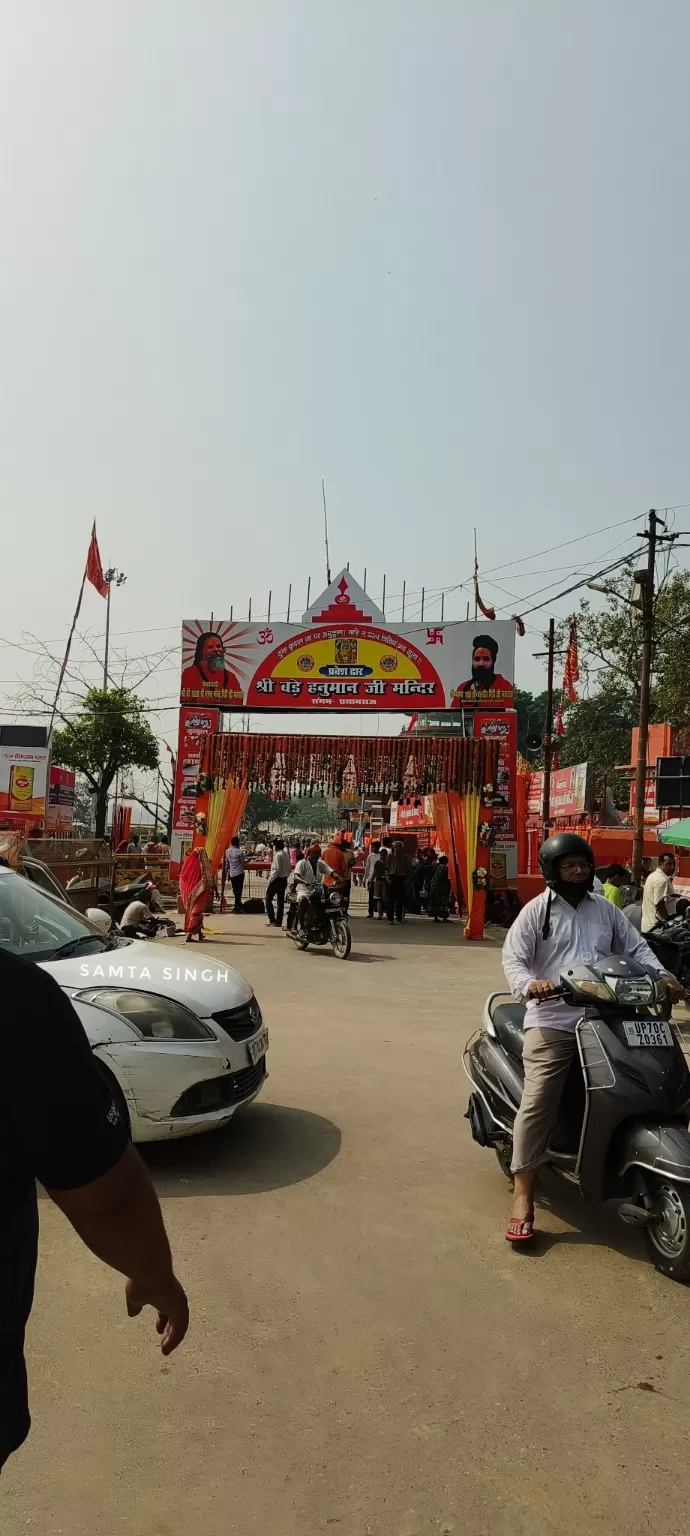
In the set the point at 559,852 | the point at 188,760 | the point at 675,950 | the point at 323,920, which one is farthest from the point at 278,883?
the point at 559,852

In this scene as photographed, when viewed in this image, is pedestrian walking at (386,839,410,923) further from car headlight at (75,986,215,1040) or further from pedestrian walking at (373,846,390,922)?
car headlight at (75,986,215,1040)

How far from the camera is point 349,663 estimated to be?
75.2ft

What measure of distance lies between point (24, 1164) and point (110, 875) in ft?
50.9

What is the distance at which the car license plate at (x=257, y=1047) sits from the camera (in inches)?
206

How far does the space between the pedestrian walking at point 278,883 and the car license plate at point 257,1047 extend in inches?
518

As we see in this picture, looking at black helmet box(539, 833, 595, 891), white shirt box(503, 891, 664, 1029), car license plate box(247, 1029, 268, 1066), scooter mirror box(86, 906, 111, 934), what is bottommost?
car license plate box(247, 1029, 268, 1066)

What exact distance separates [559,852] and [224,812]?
1642 centimetres

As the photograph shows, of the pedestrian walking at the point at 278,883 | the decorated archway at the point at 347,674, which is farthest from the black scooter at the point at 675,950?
the decorated archway at the point at 347,674

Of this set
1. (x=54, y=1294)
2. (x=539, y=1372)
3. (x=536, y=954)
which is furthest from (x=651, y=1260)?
(x=54, y=1294)

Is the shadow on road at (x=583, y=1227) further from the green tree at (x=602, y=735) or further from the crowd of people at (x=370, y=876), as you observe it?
the green tree at (x=602, y=735)

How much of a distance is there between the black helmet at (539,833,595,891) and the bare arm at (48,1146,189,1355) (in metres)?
2.86

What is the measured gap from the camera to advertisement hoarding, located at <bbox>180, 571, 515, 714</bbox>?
74.7 feet

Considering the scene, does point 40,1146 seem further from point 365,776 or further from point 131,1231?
point 365,776

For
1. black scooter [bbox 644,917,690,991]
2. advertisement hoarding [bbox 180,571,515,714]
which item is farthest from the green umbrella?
advertisement hoarding [bbox 180,571,515,714]
